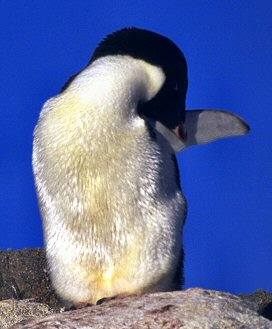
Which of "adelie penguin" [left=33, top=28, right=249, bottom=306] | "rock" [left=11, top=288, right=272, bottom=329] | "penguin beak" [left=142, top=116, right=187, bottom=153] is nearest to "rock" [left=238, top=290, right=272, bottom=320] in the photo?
"adelie penguin" [left=33, top=28, right=249, bottom=306]

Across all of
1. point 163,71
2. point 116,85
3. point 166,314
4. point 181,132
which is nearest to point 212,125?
point 181,132

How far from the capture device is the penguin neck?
2062 mm

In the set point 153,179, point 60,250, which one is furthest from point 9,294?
point 153,179

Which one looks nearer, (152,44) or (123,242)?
(123,242)

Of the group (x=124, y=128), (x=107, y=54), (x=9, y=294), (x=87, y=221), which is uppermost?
(x=107, y=54)

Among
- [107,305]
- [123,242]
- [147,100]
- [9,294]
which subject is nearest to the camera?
[107,305]

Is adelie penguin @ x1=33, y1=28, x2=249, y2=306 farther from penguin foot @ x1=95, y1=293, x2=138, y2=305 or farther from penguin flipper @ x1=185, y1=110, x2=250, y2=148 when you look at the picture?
penguin flipper @ x1=185, y1=110, x2=250, y2=148

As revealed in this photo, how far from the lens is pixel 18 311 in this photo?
2.34 metres

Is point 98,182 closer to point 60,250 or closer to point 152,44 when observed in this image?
point 60,250

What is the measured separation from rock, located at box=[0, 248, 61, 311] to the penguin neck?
0.78 metres

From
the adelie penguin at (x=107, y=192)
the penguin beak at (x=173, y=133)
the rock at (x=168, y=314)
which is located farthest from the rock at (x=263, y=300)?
the rock at (x=168, y=314)

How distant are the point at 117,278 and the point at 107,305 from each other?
10.0 inches

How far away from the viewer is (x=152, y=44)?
2.21 metres

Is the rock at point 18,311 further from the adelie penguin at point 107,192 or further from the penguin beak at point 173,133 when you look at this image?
the penguin beak at point 173,133
